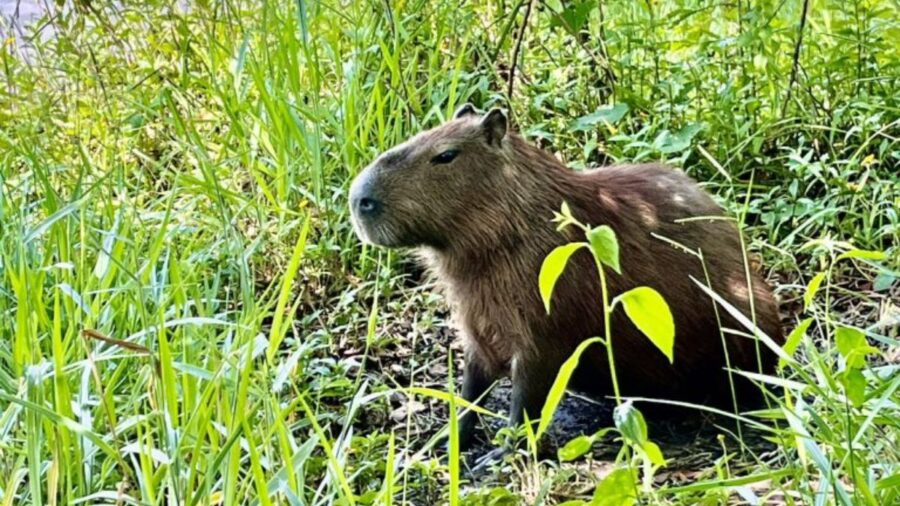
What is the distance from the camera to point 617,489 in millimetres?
2096

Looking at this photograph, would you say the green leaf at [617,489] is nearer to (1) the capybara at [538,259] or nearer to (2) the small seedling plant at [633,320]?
(2) the small seedling plant at [633,320]

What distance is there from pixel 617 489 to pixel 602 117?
262 cm

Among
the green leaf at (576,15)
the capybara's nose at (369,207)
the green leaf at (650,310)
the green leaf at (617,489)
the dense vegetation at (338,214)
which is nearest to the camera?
the green leaf at (650,310)

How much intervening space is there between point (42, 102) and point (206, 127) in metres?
0.73

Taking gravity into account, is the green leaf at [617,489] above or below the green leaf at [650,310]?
below

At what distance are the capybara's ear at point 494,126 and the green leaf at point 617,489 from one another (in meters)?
1.65

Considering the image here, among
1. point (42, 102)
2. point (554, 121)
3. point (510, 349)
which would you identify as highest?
point (42, 102)

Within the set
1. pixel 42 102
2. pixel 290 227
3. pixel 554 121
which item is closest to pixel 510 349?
pixel 290 227

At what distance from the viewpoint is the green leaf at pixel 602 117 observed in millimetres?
4547

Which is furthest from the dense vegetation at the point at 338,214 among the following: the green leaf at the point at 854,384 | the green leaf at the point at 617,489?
the green leaf at the point at 617,489

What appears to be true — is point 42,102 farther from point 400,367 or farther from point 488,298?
point 488,298

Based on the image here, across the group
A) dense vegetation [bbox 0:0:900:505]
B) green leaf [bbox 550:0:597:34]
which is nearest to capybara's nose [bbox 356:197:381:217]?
dense vegetation [bbox 0:0:900:505]

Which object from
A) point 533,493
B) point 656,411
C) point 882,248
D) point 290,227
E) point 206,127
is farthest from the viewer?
point 206,127

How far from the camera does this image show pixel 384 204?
11.5 feet
